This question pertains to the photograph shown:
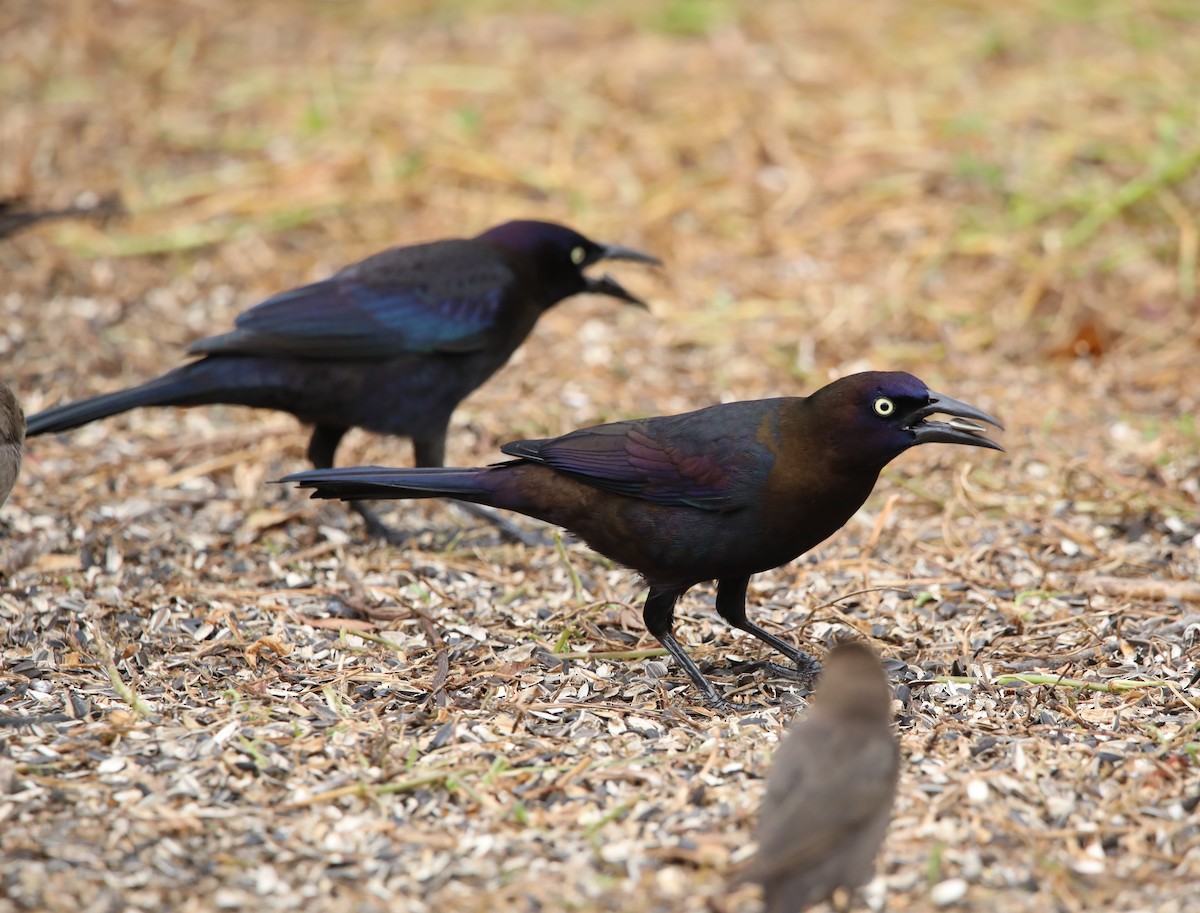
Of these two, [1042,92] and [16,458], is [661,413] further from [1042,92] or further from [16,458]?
[1042,92]

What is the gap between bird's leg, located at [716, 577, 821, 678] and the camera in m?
4.45

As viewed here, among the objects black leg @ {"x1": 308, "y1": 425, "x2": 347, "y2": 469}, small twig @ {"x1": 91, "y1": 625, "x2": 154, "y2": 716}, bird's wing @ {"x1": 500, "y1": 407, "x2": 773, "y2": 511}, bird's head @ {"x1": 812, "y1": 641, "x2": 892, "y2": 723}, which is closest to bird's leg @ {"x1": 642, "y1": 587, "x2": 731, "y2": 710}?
bird's wing @ {"x1": 500, "y1": 407, "x2": 773, "y2": 511}

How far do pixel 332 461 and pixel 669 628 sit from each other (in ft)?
6.42

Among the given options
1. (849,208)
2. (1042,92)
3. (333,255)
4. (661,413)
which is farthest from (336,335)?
(1042,92)

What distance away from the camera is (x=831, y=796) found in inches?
125

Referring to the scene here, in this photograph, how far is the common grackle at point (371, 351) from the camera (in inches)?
213

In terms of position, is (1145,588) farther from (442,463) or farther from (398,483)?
(442,463)

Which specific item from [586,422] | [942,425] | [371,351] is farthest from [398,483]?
[586,422]

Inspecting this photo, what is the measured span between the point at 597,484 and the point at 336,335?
1603 mm

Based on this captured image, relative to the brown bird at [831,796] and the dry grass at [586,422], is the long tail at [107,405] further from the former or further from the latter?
the brown bird at [831,796]

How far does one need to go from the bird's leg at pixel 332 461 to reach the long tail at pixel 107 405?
0.58 meters

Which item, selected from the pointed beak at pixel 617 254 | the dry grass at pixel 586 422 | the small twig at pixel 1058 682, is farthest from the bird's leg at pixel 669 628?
the pointed beak at pixel 617 254

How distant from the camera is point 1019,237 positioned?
25.0 feet

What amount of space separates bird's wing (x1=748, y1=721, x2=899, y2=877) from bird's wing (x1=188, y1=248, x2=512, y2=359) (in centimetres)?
270
